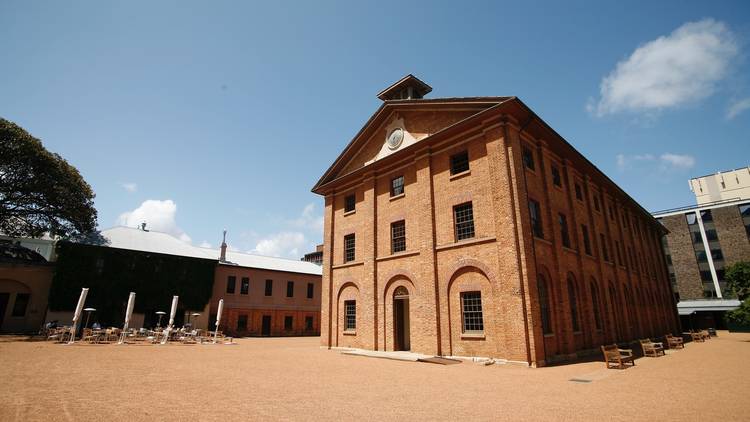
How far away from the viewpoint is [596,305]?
19.7 m

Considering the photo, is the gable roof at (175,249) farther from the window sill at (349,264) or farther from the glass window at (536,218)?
the glass window at (536,218)

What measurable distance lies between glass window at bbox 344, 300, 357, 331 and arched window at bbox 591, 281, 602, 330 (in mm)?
13112

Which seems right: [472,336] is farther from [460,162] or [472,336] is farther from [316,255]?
[316,255]

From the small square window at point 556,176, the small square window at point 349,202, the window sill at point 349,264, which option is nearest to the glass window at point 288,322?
the window sill at point 349,264

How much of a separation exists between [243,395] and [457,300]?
410 inches

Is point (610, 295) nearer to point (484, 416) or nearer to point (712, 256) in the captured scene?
point (484, 416)

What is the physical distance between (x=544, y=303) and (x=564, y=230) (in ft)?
17.0

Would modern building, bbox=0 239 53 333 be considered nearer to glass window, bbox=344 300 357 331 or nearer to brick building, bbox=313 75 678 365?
brick building, bbox=313 75 678 365

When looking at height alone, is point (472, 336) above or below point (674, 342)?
above

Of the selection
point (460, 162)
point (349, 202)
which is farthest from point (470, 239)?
point (349, 202)

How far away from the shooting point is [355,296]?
2114 cm

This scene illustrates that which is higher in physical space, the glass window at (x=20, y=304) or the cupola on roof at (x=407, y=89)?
the cupola on roof at (x=407, y=89)

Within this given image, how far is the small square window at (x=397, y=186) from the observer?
805 inches

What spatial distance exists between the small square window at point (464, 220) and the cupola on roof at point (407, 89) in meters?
9.05
